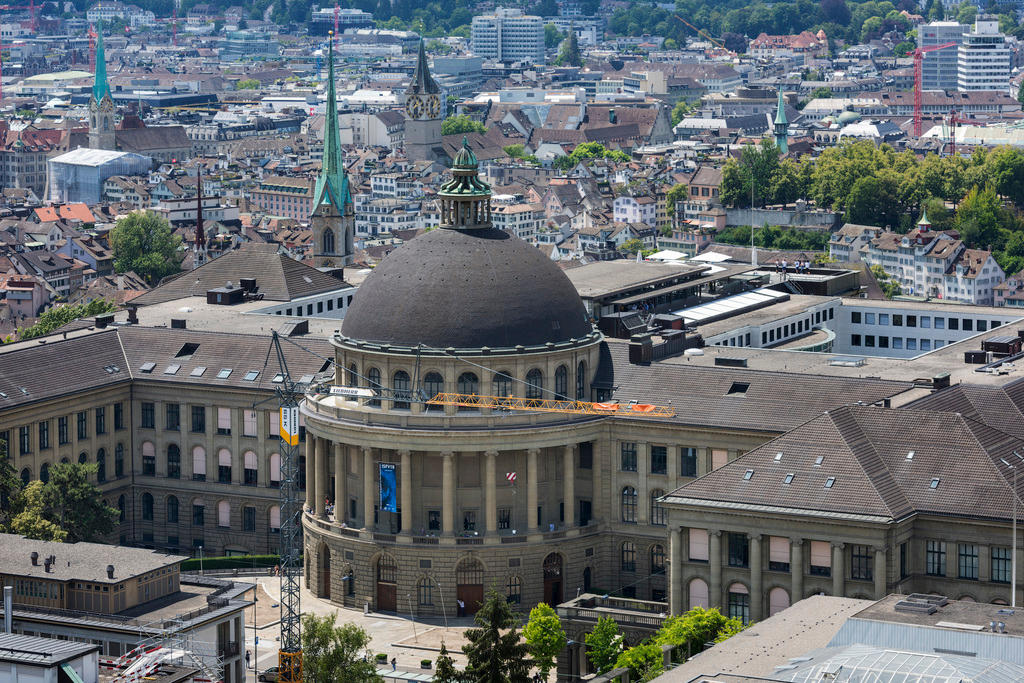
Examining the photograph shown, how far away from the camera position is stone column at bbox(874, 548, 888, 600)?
566ft

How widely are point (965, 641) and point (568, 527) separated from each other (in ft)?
194

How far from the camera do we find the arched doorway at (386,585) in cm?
19525

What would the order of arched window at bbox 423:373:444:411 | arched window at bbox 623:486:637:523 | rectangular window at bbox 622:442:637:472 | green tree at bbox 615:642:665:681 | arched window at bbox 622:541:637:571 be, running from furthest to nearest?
1. arched window at bbox 622:541:637:571
2. arched window at bbox 623:486:637:523
3. rectangular window at bbox 622:442:637:472
4. arched window at bbox 423:373:444:411
5. green tree at bbox 615:642:665:681

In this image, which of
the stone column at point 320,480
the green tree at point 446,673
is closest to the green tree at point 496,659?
the green tree at point 446,673

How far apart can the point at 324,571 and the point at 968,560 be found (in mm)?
49610

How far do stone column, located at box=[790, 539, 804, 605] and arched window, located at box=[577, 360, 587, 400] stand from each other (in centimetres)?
2810

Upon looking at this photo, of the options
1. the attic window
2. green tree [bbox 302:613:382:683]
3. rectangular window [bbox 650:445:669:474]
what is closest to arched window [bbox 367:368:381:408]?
rectangular window [bbox 650:445:669:474]

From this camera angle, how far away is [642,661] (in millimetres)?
163375

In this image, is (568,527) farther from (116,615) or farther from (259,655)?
(116,615)

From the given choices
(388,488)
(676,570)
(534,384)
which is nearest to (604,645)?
(676,570)

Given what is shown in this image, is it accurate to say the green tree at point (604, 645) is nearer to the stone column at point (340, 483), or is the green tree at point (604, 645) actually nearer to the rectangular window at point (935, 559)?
the rectangular window at point (935, 559)

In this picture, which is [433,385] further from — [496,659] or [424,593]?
[496,659]

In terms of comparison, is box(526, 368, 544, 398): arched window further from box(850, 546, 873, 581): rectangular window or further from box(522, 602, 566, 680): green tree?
box(850, 546, 873, 581): rectangular window

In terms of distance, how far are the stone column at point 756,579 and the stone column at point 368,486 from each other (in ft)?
102
